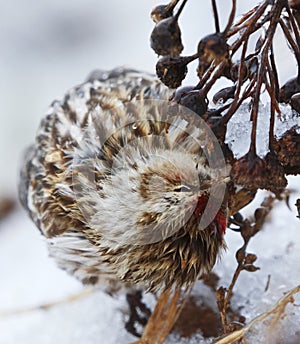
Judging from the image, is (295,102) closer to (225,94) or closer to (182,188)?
(225,94)

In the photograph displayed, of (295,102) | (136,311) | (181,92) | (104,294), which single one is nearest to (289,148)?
(295,102)

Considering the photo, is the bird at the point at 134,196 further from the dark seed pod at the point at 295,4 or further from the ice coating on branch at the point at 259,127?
the dark seed pod at the point at 295,4

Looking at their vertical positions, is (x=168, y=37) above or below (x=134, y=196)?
above

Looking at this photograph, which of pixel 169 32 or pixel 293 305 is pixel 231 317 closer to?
pixel 293 305

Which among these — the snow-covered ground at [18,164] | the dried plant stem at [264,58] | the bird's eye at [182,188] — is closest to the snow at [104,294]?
the snow-covered ground at [18,164]

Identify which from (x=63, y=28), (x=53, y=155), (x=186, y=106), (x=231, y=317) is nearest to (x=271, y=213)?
(x=231, y=317)

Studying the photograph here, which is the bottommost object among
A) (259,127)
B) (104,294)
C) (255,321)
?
(104,294)

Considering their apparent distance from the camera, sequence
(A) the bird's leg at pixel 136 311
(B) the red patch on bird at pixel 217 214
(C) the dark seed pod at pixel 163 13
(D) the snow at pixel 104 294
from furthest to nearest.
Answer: (A) the bird's leg at pixel 136 311 < (D) the snow at pixel 104 294 < (B) the red patch on bird at pixel 217 214 < (C) the dark seed pod at pixel 163 13
